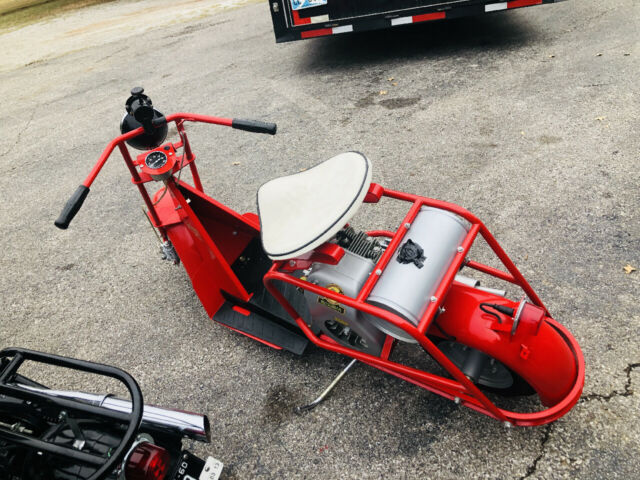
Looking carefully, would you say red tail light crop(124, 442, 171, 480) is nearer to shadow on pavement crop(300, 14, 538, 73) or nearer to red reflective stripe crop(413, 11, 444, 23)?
red reflective stripe crop(413, 11, 444, 23)

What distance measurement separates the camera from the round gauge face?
261 centimetres

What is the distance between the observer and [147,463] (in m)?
1.76

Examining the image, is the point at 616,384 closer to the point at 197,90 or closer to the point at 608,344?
the point at 608,344

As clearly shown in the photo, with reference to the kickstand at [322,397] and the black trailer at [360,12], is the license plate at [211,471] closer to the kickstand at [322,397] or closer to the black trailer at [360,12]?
the kickstand at [322,397]

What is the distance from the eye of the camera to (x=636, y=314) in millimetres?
2635

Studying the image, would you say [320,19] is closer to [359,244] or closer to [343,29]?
[343,29]

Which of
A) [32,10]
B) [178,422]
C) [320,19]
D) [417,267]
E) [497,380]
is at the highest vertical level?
[32,10]

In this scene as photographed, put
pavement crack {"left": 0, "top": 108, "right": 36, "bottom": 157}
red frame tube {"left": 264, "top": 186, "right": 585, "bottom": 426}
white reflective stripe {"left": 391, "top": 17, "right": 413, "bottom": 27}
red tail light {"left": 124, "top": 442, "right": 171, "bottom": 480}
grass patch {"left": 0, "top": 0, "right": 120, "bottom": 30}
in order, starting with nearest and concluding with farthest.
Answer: red tail light {"left": 124, "top": 442, "right": 171, "bottom": 480}, red frame tube {"left": 264, "top": 186, "right": 585, "bottom": 426}, white reflective stripe {"left": 391, "top": 17, "right": 413, "bottom": 27}, pavement crack {"left": 0, "top": 108, "right": 36, "bottom": 157}, grass patch {"left": 0, "top": 0, "right": 120, "bottom": 30}

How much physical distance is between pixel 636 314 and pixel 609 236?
721 mm

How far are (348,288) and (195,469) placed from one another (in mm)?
1017

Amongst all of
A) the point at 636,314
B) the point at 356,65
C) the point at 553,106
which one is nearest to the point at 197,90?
the point at 356,65

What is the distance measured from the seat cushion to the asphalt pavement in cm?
96

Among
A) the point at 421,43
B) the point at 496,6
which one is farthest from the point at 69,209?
the point at 421,43

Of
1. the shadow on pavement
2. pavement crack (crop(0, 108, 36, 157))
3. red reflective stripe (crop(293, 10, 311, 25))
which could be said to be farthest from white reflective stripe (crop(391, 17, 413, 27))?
pavement crack (crop(0, 108, 36, 157))
